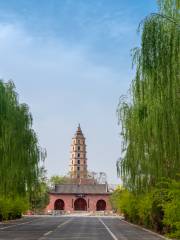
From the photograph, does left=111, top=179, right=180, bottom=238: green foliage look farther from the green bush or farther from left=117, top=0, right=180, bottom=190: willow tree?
the green bush

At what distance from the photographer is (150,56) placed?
15.4m

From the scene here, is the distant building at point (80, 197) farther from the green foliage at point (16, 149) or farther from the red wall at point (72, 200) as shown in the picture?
the green foliage at point (16, 149)

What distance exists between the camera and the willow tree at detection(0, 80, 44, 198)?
2841 centimetres

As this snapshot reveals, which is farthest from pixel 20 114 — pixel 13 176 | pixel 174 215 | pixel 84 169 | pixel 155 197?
pixel 84 169

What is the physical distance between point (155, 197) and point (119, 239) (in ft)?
13.2

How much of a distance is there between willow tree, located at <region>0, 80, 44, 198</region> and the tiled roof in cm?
8254

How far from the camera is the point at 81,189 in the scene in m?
121

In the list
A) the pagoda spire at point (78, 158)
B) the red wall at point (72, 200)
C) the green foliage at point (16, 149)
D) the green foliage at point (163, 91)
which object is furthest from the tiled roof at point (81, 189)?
the green foliage at point (163, 91)

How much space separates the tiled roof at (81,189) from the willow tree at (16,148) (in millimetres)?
82544

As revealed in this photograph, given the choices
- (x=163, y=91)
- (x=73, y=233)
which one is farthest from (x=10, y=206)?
(x=163, y=91)

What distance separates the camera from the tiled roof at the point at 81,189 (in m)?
119

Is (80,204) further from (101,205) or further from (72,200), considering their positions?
(101,205)

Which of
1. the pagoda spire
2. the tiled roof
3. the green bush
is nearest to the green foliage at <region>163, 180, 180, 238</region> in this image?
the green bush

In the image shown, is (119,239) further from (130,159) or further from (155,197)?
(130,159)
